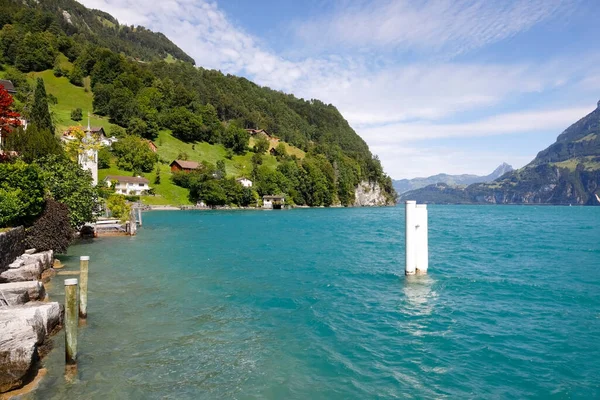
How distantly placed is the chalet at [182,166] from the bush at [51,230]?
367 ft

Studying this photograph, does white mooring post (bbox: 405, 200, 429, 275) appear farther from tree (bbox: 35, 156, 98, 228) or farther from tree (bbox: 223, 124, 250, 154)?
tree (bbox: 223, 124, 250, 154)

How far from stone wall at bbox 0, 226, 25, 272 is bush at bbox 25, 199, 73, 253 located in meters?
1.81

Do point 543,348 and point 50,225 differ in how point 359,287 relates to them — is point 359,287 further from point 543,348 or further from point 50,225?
point 50,225

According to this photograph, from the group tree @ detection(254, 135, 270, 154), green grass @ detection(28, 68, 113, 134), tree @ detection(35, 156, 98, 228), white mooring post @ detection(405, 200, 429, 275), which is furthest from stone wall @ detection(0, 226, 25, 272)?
tree @ detection(254, 135, 270, 154)

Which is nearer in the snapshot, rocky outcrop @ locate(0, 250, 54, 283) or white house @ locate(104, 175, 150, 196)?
rocky outcrop @ locate(0, 250, 54, 283)

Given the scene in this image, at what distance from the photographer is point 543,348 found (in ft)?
41.7

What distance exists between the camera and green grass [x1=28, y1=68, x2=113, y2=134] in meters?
141

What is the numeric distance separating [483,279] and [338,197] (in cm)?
17002

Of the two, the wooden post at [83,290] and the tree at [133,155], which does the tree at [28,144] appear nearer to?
the wooden post at [83,290]

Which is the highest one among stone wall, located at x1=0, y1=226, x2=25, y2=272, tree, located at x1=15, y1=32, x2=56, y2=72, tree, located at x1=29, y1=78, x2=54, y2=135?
tree, located at x1=15, y1=32, x2=56, y2=72

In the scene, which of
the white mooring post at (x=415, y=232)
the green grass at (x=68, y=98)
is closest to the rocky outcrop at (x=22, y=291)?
the white mooring post at (x=415, y=232)

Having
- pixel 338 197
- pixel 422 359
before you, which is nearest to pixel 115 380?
pixel 422 359

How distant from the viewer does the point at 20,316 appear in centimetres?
1116

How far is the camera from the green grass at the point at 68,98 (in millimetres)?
140700
